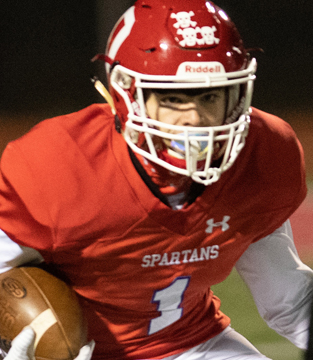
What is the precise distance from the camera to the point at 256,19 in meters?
3.33

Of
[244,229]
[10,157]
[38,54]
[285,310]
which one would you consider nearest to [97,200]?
[10,157]

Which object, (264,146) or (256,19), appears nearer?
(264,146)

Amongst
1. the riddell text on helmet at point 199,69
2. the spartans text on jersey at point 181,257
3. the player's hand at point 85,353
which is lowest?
the player's hand at point 85,353

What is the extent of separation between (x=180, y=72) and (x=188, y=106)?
7 cm

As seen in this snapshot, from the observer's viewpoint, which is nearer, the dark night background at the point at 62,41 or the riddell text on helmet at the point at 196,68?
the riddell text on helmet at the point at 196,68

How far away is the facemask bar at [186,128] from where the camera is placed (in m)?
0.98

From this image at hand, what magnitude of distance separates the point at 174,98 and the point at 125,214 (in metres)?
0.25

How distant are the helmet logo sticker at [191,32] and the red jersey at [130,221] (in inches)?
9.9

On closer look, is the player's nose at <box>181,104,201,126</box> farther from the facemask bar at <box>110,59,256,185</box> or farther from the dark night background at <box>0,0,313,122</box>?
the dark night background at <box>0,0,313,122</box>

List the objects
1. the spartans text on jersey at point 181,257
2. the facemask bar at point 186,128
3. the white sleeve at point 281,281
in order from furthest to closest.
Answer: the white sleeve at point 281,281 < the spartans text on jersey at point 181,257 < the facemask bar at point 186,128

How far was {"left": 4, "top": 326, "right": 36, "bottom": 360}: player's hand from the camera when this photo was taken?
98 centimetres

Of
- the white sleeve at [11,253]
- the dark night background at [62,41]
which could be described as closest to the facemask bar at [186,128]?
the white sleeve at [11,253]

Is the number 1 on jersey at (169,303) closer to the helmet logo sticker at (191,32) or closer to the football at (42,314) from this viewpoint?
the football at (42,314)

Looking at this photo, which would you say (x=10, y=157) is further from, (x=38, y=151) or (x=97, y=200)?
(x=97, y=200)
